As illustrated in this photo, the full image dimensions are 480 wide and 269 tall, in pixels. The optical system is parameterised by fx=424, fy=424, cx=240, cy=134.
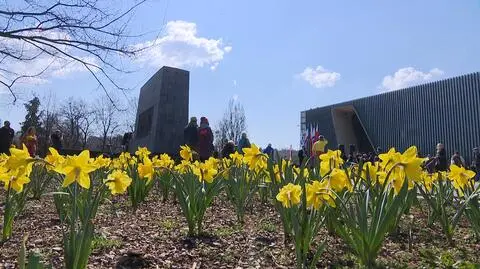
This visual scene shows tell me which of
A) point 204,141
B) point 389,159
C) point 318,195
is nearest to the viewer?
point 318,195

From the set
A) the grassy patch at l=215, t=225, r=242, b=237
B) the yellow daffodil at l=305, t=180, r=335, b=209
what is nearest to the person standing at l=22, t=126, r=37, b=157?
the grassy patch at l=215, t=225, r=242, b=237

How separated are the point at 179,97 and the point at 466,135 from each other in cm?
1910

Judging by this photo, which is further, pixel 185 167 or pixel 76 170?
pixel 185 167

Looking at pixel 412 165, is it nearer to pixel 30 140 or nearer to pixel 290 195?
pixel 290 195

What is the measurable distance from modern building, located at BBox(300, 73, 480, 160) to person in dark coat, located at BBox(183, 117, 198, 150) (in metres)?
15.6

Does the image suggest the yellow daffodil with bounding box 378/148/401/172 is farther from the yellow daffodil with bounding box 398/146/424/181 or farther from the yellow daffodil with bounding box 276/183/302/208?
the yellow daffodil with bounding box 276/183/302/208

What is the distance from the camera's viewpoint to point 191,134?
360 inches

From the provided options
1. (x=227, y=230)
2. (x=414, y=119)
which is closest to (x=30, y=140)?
(x=227, y=230)

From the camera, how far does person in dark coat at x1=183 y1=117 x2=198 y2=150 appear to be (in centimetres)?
911

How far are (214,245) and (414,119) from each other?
98.9 ft

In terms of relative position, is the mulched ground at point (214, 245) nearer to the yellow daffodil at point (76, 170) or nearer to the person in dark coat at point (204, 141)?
the yellow daffodil at point (76, 170)

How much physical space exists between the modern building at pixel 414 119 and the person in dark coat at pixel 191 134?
51.0ft

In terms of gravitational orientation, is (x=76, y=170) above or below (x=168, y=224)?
above

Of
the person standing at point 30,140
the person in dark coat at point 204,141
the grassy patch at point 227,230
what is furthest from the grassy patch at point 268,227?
the person standing at point 30,140
